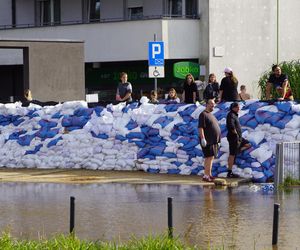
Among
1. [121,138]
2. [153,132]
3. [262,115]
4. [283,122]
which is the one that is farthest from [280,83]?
[121,138]

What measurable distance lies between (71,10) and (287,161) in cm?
2521

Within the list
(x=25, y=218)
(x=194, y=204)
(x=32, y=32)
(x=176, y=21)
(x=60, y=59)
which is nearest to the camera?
(x=25, y=218)

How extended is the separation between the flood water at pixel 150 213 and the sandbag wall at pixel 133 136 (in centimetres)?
194

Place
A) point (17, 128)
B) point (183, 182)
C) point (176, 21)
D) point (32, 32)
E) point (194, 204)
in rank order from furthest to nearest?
point (32, 32) → point (176, 21) → point (17, 128) → point (183, 182) → point (194, 204)

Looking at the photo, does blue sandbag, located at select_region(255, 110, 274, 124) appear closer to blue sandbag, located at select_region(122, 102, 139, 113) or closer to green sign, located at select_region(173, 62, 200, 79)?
blue sandbag, located at select_region(122, 102, 139, 113)

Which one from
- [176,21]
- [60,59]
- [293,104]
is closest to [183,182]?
[293,104]

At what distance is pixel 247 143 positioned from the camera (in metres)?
22.5

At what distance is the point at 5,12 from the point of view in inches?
1841

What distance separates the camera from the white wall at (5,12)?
4650cm

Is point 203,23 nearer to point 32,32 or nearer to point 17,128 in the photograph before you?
point 32,32

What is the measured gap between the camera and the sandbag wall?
22.5 meters

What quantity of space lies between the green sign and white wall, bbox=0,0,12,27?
33.1ft

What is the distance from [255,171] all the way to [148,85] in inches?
814

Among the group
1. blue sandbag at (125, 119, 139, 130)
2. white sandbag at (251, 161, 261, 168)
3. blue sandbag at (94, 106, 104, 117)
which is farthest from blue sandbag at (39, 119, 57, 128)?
white sandbag at (251, 161, 261, 168)
